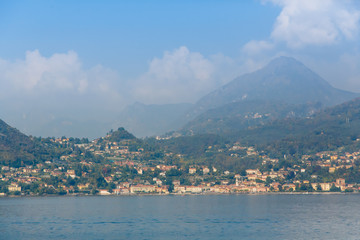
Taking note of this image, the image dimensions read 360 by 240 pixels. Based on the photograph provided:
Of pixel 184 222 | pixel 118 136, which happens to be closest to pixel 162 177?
pixel 118 136

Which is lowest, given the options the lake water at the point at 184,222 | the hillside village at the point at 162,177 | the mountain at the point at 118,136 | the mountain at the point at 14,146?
the lake water at the point at 184,222

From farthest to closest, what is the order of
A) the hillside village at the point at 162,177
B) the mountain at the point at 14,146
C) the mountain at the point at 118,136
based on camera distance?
the mountain at the point at 118,136
the mountain at the point at 14,146
the hillside village at the point at 162,177

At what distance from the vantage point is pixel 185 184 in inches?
5074

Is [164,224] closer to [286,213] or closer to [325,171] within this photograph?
[286,213]

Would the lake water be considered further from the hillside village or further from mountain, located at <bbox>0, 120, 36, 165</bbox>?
mountain, located at <bbox>0, 120, 36, 165</bbox>

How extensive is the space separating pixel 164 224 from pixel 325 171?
265 feet

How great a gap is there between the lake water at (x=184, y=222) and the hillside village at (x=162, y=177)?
127 feet


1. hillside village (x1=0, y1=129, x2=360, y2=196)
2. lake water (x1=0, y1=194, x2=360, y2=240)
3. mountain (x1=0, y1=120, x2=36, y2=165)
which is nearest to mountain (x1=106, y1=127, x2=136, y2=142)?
hillside village (x1=0, y1=129, x2=360, y2=196)

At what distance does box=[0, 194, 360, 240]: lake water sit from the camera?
51000 mm

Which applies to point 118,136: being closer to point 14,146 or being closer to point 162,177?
point 14,146

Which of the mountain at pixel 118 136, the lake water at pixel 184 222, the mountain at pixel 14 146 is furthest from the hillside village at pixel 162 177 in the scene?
the lake water at pixel 184 222

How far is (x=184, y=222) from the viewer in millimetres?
60062

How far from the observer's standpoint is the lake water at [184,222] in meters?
51.0

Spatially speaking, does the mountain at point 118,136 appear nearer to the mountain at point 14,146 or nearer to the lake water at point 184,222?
the mountain at point 14,146
